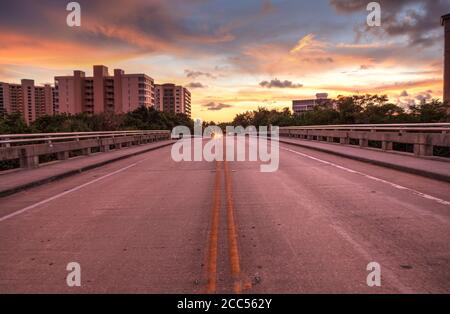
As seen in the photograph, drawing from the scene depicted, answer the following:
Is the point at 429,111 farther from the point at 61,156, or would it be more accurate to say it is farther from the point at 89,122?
the point at 89,122

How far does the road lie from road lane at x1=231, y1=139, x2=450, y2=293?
0.02 metres

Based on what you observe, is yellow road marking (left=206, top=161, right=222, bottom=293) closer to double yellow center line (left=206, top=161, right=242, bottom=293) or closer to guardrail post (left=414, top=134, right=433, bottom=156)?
double yellow center line (left=206, top=161, right=242, bottom=293)

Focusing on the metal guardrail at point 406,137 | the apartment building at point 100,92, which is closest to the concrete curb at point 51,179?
the metal guardrail at point 406,137

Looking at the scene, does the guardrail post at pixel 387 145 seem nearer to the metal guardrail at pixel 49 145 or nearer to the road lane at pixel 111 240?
the road lane at pixel 111 240

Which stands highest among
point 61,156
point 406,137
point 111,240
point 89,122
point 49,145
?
point 89,122

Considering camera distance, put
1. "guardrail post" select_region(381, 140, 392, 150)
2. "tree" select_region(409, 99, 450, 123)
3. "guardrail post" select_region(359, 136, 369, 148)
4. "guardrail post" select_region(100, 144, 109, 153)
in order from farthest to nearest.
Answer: "tree" select_region(409, 99, 450, 123)
"guardrail post" select_region(100, 144, 109, 153)
"guardrail post" select_region(359, 136, 369, 148)
"guardrail post" select_region(381, 140, 392, 150)

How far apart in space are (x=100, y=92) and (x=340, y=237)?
180 m

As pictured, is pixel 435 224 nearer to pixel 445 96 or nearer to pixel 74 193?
pixel 74 193

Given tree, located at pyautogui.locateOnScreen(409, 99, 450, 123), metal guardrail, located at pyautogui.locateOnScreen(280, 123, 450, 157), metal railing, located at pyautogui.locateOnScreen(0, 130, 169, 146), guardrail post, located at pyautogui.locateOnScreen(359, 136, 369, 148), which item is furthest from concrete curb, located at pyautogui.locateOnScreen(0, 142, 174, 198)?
tree, located at pyautogui.locateOnScreen(409, 99, 450, 123)

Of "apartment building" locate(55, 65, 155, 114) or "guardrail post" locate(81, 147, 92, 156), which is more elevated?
"apartment building" locate(55, 65, 155, 114)

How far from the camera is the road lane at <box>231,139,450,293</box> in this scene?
492cm

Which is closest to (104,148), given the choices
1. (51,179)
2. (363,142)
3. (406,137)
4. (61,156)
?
(61,156)

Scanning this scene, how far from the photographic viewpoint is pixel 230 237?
264 inches
